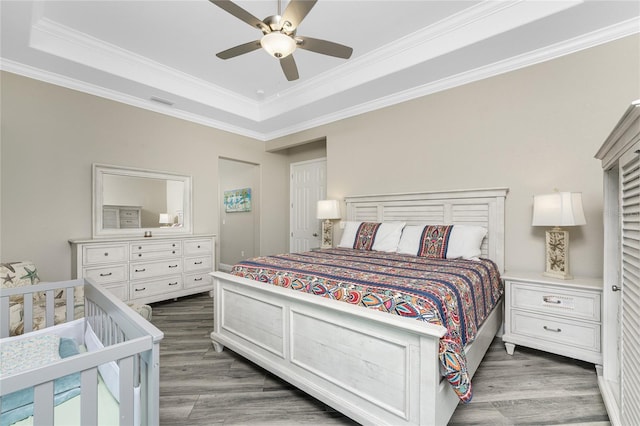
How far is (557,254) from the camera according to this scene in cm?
247

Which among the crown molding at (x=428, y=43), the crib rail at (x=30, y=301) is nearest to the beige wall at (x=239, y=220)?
the crown molding at (x=428, y=43)

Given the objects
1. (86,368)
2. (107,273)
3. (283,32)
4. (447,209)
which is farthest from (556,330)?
(107,273)

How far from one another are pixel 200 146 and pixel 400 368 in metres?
4.21

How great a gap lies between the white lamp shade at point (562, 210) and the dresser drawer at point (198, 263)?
3965 millimetres

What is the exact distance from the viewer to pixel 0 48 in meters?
2.70

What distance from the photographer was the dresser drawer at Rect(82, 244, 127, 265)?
314 cm

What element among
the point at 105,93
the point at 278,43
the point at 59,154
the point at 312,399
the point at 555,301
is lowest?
the point at 312,399

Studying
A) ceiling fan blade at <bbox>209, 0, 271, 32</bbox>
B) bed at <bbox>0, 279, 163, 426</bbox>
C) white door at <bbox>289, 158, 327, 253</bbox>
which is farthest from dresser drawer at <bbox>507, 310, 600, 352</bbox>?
white door at <bbox>289, 158, 327, 253</bbox>

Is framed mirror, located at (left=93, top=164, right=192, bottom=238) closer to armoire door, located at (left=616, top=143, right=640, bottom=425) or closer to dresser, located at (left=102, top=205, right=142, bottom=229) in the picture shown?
dresser, located at (left=102, top=205, right=142, bottom=229)

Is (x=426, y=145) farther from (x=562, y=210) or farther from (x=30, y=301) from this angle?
(x=30, y=301)

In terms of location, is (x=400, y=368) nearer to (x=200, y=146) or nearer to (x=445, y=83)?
(x=445, y=83)

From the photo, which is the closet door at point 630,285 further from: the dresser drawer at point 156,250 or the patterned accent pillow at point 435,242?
the dresser drawer at point 156,250

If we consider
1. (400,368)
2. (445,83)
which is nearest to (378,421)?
(400,368)

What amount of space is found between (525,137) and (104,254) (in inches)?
182
